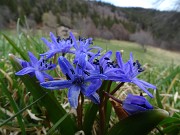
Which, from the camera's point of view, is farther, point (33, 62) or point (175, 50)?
point (175, 50)

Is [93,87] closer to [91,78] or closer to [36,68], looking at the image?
[91,78]

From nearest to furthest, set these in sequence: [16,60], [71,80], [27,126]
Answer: [71,80] < [16,60] < [27,126]

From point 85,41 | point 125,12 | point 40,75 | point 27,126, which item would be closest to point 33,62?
point 40,75

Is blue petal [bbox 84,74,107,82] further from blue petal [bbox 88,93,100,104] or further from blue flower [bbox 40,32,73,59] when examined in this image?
blue flower [bbox 40,32,73,59]

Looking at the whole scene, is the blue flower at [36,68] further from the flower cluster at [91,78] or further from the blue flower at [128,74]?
the blue flower at [128,74]

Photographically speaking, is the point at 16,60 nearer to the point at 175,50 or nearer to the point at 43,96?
the point at 43,96

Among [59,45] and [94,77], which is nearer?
[94,77]

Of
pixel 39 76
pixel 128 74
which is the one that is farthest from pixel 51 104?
pixel 128 74
